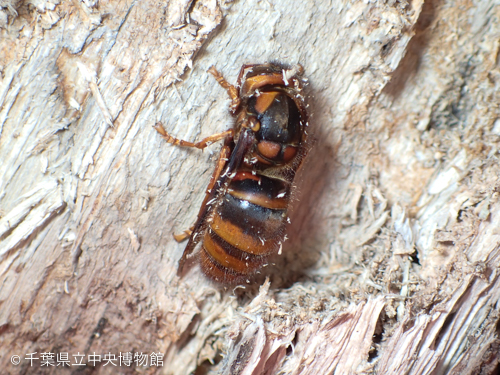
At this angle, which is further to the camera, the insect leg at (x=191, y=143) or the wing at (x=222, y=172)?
the wing at (x=222, y=172)

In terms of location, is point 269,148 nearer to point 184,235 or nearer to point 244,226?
point 244,226

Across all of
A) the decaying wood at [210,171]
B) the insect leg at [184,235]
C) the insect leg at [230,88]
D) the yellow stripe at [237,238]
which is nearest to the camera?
the decaying wood at [210,171]

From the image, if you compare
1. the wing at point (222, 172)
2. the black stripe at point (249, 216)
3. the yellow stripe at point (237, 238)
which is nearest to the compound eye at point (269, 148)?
the wing at point (222, 172)

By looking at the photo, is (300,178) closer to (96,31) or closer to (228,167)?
(228,167)

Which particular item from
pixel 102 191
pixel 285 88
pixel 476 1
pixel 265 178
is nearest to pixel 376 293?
pixel 265 178

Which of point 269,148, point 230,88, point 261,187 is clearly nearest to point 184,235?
point 261,187

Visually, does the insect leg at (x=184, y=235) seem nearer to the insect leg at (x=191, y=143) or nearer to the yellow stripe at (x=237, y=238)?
the yellow stripe at (x=237, y=238)
